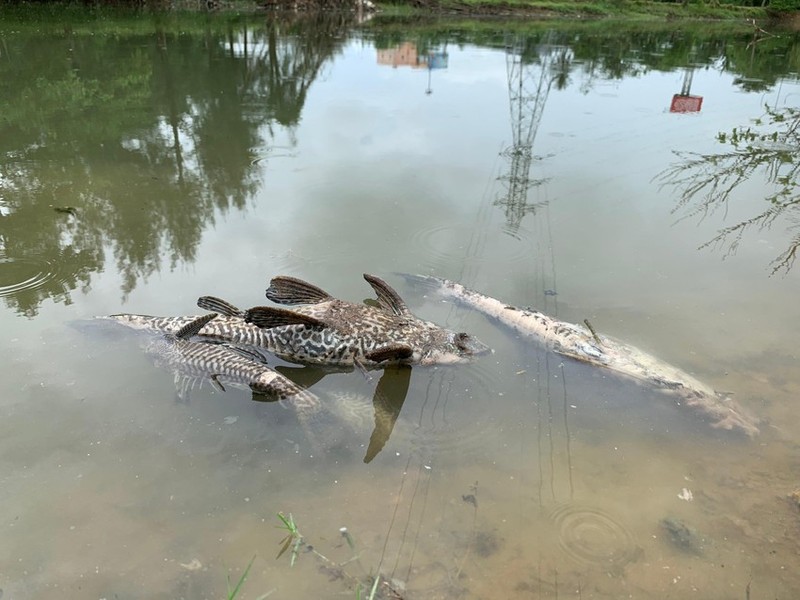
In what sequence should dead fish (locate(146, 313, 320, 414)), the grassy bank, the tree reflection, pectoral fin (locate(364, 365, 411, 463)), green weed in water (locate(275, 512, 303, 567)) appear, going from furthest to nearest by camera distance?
the grassy bank, the tree reflection, dead fish (locate(146, 313, 320, 414)), pectoral fin (locate(364, 365, 411, 463)), green weed in water (locate(275, 512, 303, 567))

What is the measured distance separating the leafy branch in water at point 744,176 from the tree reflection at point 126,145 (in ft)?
18.2

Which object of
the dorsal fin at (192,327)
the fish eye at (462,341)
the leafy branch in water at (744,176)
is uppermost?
the leafy branch in water at (744,176)

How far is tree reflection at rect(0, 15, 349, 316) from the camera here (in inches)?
210

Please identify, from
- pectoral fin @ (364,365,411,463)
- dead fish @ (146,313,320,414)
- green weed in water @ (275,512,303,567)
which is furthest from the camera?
dead fish @ (146,313,320,414)

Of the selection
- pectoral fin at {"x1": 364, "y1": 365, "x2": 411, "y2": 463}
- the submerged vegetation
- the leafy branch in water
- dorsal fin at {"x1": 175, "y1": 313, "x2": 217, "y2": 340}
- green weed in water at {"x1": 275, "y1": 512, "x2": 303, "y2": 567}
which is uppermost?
the submerged vegetation

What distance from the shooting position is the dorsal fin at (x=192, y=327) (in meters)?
4.04

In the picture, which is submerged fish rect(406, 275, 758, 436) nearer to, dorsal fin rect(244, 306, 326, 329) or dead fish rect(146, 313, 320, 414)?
dorsal fin rect(244, 306, 326, 329)

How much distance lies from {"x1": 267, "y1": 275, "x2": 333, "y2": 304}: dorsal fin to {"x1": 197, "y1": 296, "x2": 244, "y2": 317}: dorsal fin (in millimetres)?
310

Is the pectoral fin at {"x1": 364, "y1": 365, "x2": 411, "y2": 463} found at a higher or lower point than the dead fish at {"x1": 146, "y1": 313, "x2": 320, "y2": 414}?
A: lower

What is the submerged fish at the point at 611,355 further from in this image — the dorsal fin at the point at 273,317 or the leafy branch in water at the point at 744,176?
the leafy branch in water at the point at 744,176

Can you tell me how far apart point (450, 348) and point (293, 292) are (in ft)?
4.45

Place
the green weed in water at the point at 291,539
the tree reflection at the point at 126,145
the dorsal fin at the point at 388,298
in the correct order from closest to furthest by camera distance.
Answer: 1. the green weed in water at the point at 291,539
2. the dorsal fin at the point at 388,298
3. the tree reflection at the point at 126,145

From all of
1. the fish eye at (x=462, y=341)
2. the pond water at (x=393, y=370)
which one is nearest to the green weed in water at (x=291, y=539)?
the pond water at (x=393, y=370)

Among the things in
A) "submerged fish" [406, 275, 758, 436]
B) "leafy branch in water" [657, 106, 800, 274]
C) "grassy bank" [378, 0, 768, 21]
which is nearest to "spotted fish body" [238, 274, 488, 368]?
"submerged fish" [406, 275, 758, 436]
